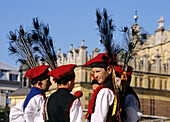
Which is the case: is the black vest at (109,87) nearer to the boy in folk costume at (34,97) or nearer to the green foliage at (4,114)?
the boy in folk costume at (34,97)

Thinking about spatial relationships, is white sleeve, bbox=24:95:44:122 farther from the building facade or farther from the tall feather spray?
the building facade

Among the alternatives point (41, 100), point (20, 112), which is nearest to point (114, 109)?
point (41, 100)

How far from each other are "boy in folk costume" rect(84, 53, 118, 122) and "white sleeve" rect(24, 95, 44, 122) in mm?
1509

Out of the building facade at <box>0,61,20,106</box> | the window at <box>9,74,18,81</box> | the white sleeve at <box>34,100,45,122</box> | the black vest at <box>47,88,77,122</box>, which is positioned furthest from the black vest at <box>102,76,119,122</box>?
the window at <box>9,74,18,81</box>

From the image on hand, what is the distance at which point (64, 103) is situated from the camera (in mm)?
6348

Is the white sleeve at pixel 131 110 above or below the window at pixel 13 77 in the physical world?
above

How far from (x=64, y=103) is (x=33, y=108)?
1470 mm

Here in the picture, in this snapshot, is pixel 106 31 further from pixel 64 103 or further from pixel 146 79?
pixel 146 79

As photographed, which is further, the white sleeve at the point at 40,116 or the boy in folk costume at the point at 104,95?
the white sleeve at the point at 40,116

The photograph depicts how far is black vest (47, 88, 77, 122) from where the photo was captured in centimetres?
630

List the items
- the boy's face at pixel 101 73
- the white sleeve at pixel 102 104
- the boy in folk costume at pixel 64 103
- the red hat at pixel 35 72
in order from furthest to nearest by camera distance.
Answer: the red hat at pixel 35 72 < the boy's face at pixel 101 73 < the boy in folk costume at pixel 64 103 < the white sleeve at pixel 102 104

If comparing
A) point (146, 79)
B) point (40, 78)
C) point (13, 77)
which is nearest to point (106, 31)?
point (40, 78)

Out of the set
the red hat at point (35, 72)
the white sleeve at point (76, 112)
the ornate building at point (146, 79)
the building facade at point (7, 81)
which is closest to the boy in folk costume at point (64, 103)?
the white sleeve at point (76, 112)

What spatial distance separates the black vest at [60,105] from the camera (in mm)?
6305
